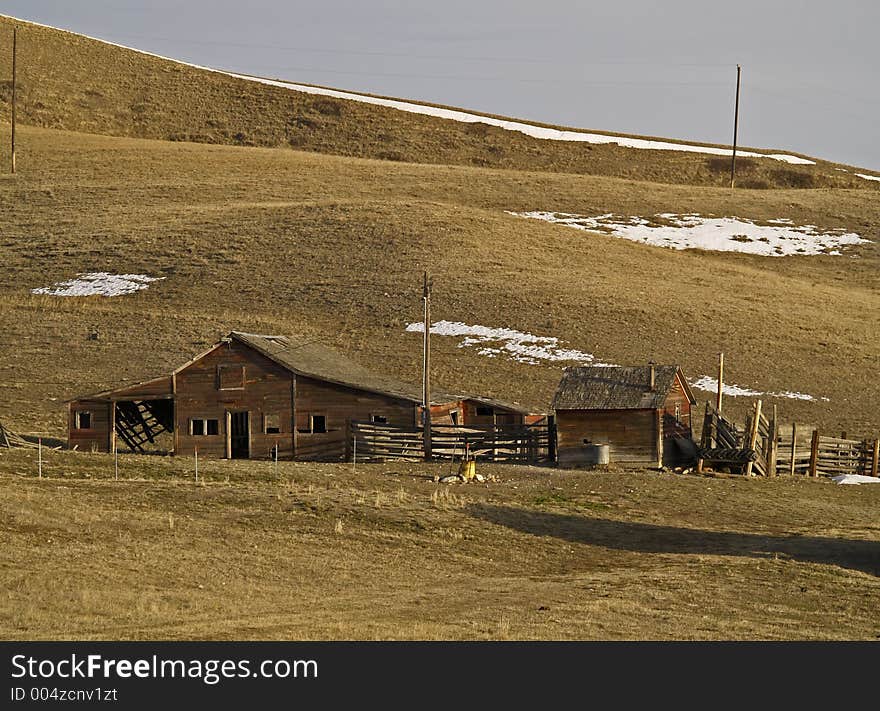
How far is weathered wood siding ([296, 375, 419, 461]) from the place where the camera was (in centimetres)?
4625

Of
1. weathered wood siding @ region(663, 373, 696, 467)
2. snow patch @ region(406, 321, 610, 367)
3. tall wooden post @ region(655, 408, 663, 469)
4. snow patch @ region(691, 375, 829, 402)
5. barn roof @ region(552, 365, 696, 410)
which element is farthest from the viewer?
snow patch @ region(406, 321, 610, 367)

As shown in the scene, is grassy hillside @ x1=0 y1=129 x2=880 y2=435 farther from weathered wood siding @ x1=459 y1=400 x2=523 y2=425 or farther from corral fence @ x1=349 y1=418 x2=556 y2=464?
corral fence @ x1=349 y1=418 x2=556 y2=464

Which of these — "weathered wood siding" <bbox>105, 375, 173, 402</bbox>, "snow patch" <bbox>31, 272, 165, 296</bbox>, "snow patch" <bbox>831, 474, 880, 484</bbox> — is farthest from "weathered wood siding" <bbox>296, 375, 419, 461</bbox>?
"snow patch" <bbox>31, 272, 165, 296</bbox>

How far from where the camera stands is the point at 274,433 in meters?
47.2

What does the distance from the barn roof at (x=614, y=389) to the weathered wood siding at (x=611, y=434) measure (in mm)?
246

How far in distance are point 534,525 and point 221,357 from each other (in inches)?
769

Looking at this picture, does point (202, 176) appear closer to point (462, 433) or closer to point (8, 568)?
point (462, 433)

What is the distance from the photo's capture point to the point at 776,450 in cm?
4225

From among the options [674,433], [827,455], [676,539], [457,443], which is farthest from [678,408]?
[676,539]

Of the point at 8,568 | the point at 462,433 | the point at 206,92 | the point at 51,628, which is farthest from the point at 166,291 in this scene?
the point at 206,92

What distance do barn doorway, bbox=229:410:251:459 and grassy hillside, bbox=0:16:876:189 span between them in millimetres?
72427

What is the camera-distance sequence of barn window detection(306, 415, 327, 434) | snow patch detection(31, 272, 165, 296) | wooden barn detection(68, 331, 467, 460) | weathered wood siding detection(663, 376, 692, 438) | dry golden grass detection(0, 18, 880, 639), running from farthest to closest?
snow patch detection(31, 272, 165, 296), barn window detection(306, 415, 327, 434), wooden barn detection(68, 331, 467, 460), weathered wood siding detection(663, 376, 692, 438), dry golden grass detection(0, 18, 880, 639)

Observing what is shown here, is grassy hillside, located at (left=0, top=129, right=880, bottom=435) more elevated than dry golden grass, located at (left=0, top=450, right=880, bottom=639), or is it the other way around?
grassy hillside, located at (left=0, top=129, right=880, bottom=435)

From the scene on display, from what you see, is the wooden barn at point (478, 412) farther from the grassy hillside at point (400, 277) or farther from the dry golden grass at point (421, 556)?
the dry golden grass at point (421, 556)
